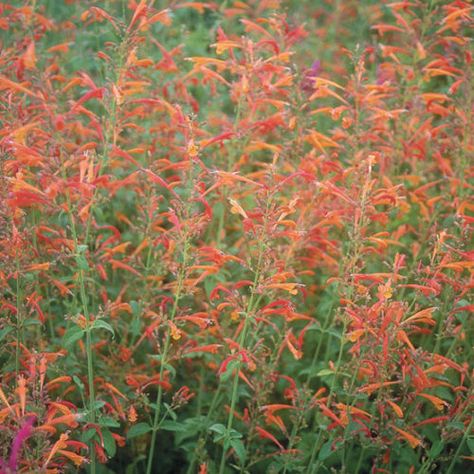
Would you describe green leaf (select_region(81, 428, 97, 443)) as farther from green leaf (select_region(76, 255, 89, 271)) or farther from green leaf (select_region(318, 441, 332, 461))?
green leaf (select_region(318, 441, 332, 461))

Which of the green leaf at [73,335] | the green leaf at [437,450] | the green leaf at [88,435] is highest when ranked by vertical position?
the green leaf at [73,335]

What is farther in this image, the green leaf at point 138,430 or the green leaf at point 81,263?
the green leaf at point 138,430

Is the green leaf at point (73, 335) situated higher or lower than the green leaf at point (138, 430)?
higher

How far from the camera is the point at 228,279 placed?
557 centimetres

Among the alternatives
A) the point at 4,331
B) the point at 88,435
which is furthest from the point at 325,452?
the point at 4,331

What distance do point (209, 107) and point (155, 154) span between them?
1.15 meters

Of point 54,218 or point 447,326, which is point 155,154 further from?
point 447,326

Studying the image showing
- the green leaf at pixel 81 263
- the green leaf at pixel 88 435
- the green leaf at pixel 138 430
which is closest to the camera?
the green leaf at pixel 81 263

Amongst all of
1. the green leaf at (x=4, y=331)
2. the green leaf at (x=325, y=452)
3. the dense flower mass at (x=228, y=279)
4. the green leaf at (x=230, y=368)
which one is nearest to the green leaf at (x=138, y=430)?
the dense flower mass at (x=228, y=279)

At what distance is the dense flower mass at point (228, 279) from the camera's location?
3689mm

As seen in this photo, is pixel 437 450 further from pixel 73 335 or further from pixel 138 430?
pixel 73 335

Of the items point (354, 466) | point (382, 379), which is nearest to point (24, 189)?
point (382, 379)

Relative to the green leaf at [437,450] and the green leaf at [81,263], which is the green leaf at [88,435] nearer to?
the green leaf at [81,263]

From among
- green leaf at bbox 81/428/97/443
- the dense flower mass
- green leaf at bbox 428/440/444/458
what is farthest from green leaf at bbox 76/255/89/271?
green leaf at bbox 428/440/444/458
